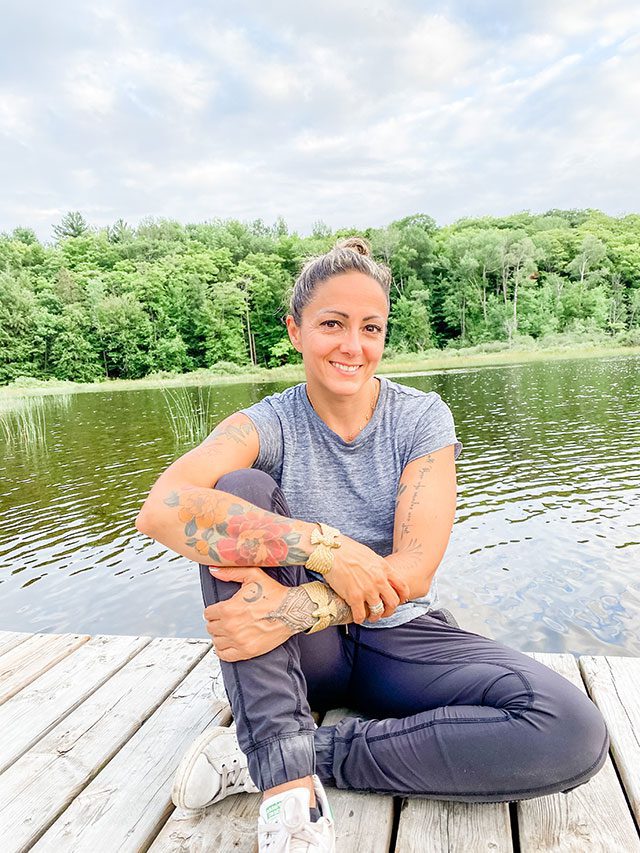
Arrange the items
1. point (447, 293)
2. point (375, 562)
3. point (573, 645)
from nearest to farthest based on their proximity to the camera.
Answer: point (375, 562) < point (573, 645) < point (447, 293)

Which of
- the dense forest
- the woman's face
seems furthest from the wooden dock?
the dense forest

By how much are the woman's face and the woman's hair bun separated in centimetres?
11

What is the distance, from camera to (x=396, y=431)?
1.79m

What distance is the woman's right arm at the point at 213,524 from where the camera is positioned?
1.41 meters

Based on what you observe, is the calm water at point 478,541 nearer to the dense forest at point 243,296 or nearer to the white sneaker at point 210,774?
the white sneaker at point 210,774

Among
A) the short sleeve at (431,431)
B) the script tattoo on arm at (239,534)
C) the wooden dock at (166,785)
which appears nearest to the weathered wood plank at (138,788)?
the wooden dock at (166,785)

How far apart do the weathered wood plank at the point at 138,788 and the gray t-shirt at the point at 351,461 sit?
754 mm

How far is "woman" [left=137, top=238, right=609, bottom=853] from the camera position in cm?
135

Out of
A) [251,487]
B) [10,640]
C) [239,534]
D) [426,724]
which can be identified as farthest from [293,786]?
[10,640]

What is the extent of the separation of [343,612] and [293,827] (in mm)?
467

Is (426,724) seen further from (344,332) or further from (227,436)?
(344,332)

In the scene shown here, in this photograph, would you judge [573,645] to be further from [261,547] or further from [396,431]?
[261,547]

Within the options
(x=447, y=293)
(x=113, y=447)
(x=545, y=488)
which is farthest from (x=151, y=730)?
(x=447, y=293)

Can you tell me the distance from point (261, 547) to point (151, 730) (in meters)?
0.85
